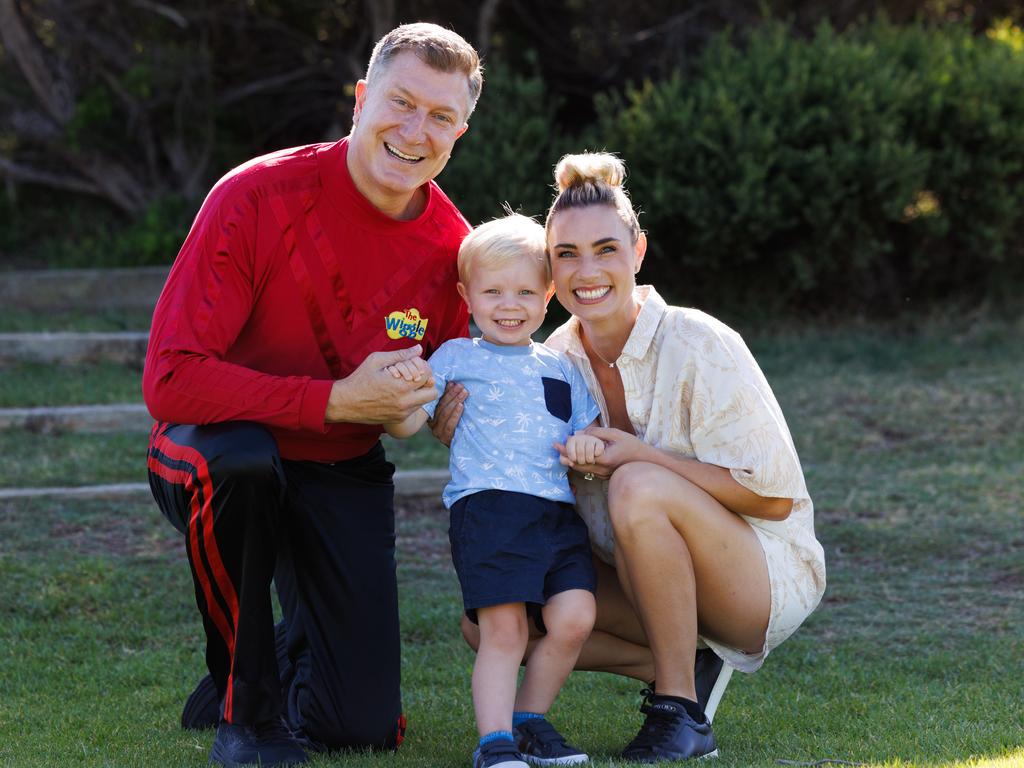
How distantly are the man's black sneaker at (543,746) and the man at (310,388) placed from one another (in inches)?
20.1

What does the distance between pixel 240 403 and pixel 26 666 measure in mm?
1466

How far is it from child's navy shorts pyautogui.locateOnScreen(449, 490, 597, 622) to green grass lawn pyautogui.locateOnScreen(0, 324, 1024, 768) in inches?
17.3

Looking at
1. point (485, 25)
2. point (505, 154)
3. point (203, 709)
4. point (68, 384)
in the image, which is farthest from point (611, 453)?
point (485, 25)

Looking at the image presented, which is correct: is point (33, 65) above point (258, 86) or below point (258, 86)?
above

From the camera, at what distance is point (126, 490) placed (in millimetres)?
5832

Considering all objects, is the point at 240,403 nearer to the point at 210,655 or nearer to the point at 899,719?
the point at 210,655

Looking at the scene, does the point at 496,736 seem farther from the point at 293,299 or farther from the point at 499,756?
the point at 293,299

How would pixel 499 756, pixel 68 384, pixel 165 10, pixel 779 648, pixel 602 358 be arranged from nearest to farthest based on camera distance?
1. pixel 499 756
2. pixel 602 358
3. pixel 779 648
4. pixel 68 384
5. pixel 165 10

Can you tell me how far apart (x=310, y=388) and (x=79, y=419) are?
12.6 ft

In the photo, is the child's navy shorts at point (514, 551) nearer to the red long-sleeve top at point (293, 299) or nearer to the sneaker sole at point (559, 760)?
the sneaker sole at point (559, 760)

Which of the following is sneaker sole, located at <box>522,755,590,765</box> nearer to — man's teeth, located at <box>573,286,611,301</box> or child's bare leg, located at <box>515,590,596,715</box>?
child's bare leg, located at <box>515,590,596,715</box>

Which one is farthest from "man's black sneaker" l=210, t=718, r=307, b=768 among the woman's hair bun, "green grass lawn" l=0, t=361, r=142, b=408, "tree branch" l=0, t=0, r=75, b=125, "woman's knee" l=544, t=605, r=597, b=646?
"tree branch" l=0, t=0, r=75, b=125

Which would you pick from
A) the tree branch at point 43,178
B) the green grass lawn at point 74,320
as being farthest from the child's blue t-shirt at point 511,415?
the tree branch at point 43,178

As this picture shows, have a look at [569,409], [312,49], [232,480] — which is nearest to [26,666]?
[232,480]
